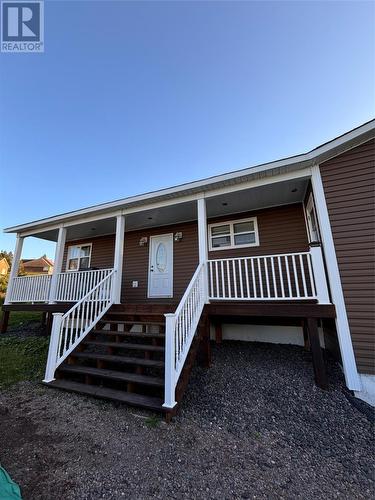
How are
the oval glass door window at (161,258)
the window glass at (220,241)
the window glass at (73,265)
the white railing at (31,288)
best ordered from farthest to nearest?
1. the window glass at (73,265)
2. the oval glass door window at (161,258)
3. the white railing at (31,288)
4. the window glass at (220,241)

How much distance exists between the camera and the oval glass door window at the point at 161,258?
700cm

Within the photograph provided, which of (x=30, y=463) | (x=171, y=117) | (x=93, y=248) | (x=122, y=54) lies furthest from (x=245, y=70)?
(x=30, y=463)

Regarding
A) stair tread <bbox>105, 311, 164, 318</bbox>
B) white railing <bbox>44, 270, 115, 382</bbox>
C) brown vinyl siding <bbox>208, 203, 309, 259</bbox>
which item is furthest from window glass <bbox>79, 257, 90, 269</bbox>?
brown vinyl siding <bbox>208, 203, 309, 259</bbox>

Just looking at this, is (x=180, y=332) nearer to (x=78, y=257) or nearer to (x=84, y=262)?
(x=84, y=262)

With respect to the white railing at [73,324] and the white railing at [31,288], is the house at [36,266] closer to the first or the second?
the white railing at [31,288]

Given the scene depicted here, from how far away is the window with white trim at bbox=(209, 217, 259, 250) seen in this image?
19.7ft

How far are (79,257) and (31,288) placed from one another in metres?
2.30

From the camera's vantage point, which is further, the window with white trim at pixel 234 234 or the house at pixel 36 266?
the house at pixel 36 266

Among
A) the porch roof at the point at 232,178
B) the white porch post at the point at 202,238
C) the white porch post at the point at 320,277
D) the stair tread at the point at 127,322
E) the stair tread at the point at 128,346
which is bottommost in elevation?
the stair tread at the point at 128,346

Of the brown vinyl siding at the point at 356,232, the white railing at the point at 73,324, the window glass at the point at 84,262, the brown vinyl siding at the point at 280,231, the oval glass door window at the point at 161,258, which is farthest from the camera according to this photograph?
the window glass at the point at 84,262

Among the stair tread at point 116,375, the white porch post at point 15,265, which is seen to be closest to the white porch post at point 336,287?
the stair tread at point 116,375

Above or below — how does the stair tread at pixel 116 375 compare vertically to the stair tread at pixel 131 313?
below

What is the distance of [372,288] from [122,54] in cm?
992

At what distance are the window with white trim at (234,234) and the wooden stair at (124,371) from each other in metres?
2.79
